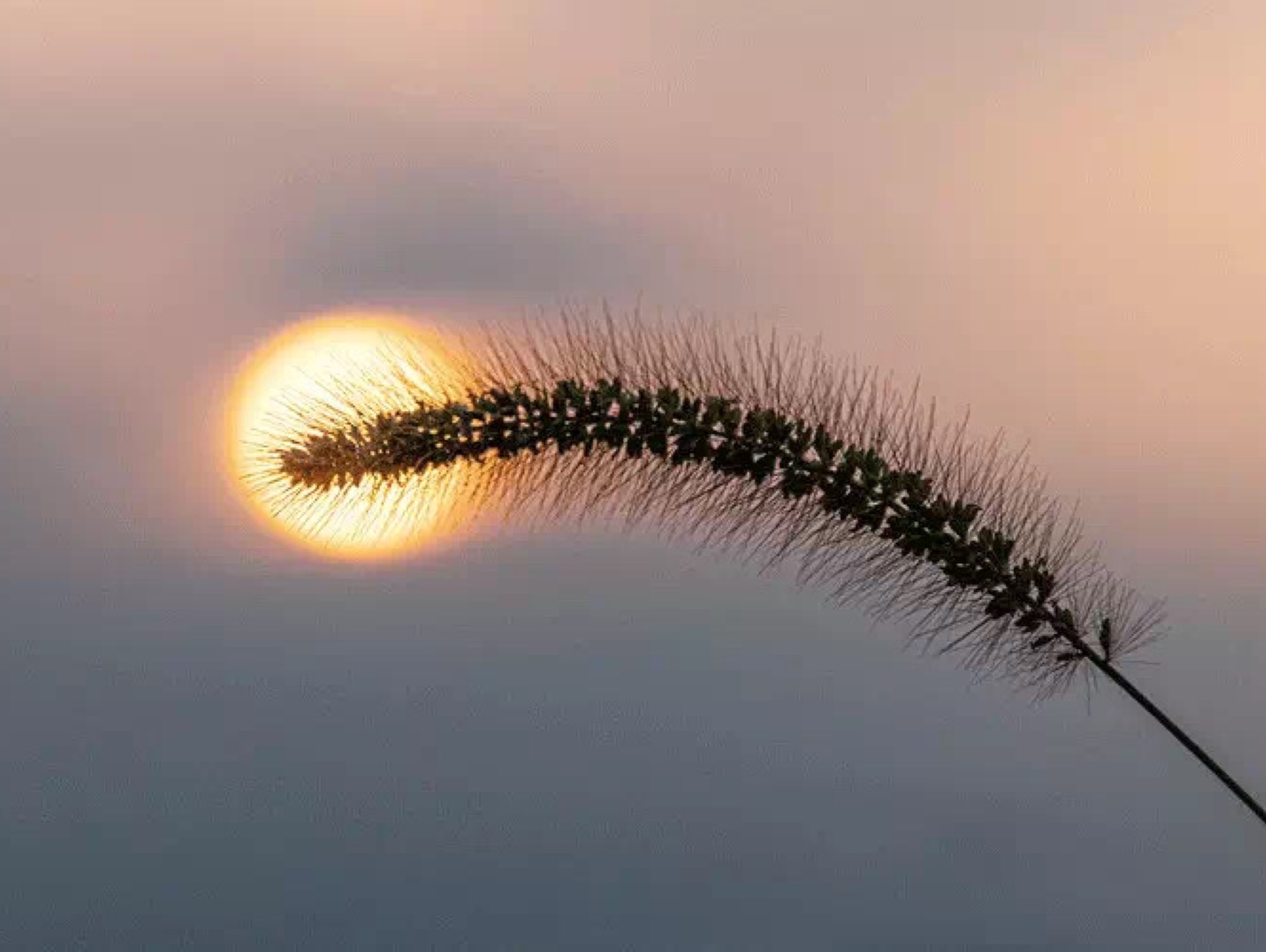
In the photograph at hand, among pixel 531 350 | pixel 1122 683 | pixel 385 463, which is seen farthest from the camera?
pixel 531 350

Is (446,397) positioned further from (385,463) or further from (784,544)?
(784,544)

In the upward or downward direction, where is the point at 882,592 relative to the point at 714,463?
downward

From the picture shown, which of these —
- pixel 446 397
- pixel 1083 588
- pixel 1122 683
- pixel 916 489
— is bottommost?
pixel 1122 683

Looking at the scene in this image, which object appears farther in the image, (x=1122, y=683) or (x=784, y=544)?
(x=784, y=544)

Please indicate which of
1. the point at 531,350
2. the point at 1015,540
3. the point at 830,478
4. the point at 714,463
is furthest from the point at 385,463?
the point at 1015,540

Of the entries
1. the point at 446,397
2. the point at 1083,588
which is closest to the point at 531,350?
the point at 446,397

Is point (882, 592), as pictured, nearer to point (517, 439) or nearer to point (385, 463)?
point (517, 439)

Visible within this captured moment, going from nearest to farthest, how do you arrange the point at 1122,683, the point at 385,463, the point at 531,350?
1. the point at 1122,683
2. the point at 385,463
3. the point at 531,350

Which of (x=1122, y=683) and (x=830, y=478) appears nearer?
(x=1122, y=683)

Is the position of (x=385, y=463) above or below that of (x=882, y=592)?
above
